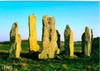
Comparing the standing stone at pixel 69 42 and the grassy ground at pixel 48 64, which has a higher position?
the standing stone at pixel 69 42

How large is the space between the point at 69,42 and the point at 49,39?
8.94ft

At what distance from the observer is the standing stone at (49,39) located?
44.3 m

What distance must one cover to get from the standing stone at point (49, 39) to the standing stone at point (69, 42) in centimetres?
154

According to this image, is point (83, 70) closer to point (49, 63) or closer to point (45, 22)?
point (49, 63)

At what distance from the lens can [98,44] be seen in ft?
133

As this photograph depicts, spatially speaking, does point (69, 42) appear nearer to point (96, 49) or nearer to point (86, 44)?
point (86, 44)

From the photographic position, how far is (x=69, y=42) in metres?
46.2

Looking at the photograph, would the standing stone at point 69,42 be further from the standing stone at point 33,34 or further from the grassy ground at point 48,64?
the standing stone at point 33,34

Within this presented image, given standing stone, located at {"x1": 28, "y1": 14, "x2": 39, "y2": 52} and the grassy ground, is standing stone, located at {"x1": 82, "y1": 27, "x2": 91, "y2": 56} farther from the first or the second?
standing stone, located at {"x1": 28, "y1": 14, "x2": 39, "y2": 52}

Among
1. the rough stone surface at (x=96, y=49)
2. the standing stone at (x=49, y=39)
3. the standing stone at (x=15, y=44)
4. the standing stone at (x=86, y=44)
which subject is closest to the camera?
the rough stone surface at (x=96, y=49)

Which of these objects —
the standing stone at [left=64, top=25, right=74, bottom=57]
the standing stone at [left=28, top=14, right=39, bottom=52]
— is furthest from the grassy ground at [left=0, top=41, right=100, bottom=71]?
the standing stone at [left=28, top=14, right=39, bottom=52]

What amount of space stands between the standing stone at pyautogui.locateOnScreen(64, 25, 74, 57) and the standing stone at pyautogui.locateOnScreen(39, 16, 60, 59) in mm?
1543

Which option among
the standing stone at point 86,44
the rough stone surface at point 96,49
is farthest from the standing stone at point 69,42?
the rough stone surface at point 96,49

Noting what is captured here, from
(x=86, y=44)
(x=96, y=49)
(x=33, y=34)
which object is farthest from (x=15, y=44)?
(x=33, y=34)
